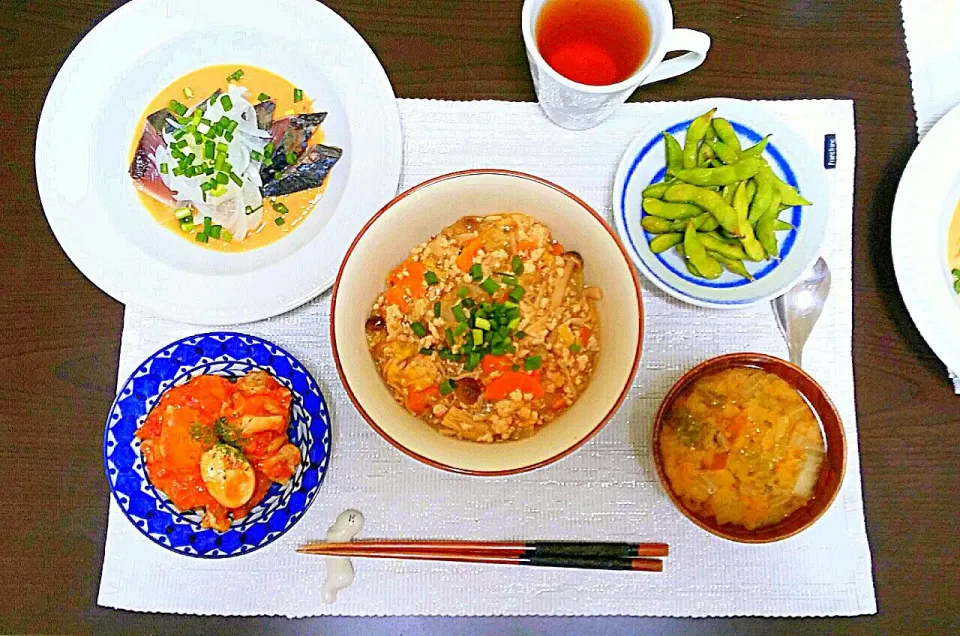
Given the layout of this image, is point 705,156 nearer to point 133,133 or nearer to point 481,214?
point 481,214

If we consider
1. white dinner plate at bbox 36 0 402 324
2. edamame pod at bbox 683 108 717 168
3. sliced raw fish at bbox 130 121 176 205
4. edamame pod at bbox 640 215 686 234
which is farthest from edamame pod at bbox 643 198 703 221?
sliced raw fish at bbox 130 121 176 205

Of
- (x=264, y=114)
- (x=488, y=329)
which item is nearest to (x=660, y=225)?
(x=488, y=329)

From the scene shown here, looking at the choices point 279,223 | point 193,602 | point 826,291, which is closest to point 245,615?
point 193,602

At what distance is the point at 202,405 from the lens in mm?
1545

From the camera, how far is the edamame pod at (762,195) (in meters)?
1.66

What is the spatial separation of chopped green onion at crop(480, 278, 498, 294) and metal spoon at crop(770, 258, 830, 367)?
2.51ft

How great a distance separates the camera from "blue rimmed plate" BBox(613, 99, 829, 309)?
1.67m

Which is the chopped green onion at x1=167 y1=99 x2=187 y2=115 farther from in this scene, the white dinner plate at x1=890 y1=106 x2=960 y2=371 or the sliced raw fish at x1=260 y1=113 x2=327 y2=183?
the white dinner plate at x1=890 y1=106 x2=960 y2=371

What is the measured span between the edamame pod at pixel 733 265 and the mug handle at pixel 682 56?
0.46 meters

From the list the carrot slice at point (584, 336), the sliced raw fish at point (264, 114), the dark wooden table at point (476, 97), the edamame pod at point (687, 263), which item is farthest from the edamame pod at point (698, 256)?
the sliced raw fish at point (264, 114)

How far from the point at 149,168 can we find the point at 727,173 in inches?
59.4

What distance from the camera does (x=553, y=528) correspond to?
170 centimetres

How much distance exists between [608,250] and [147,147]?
129 centimetres

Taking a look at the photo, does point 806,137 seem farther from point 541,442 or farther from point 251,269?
point 251,269
